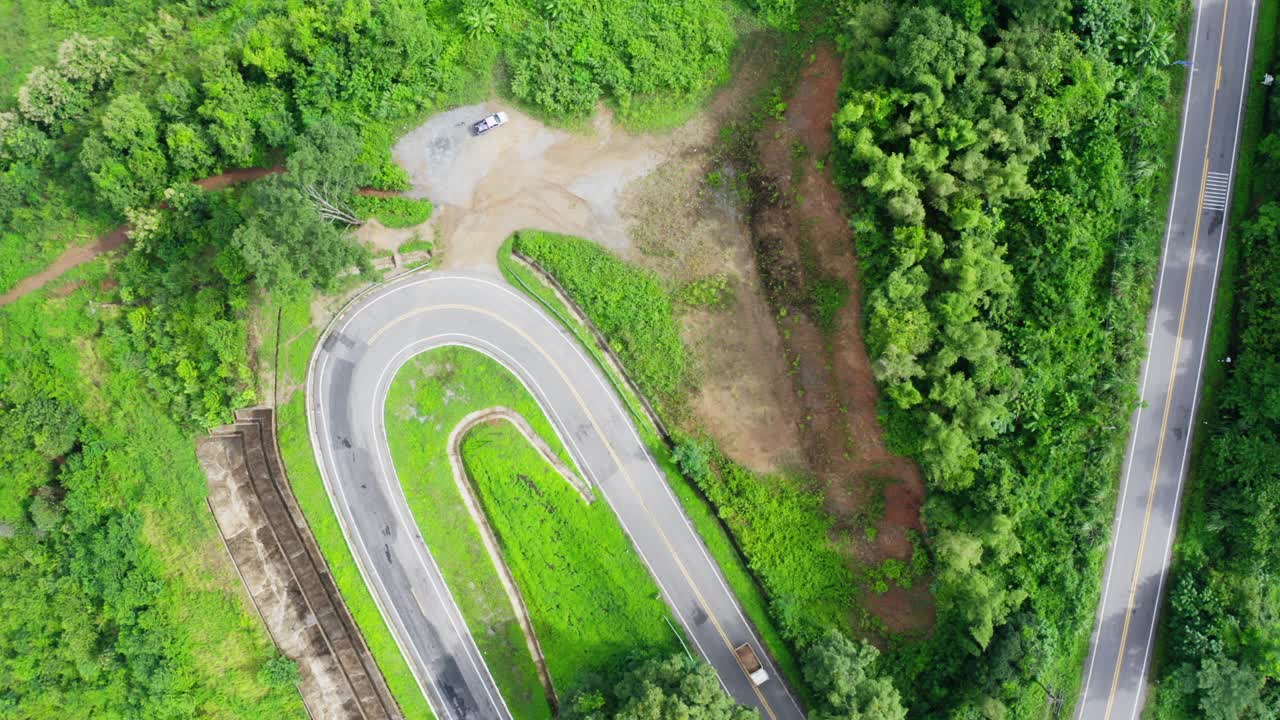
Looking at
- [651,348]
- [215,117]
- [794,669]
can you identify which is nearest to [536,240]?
[651,348]

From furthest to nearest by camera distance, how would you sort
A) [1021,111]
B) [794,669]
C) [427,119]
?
1. [427,119]
2. [794,669]
3. [1021,111]

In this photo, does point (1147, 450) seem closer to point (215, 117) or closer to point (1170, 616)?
point (1170, 616)

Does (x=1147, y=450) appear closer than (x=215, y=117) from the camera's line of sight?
Yes

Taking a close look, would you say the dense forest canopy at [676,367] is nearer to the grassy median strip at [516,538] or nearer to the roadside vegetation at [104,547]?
the roadside vegetation at [104,547]

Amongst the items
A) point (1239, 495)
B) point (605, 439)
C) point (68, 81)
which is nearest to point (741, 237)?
point (605, 439)

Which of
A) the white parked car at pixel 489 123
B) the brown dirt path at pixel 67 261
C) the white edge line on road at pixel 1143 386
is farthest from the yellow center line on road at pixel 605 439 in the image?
the brown dirt path at pixel 67 261

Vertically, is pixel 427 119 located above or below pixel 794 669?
above

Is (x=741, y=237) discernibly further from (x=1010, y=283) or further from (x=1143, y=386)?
(x=1143, y=386)
